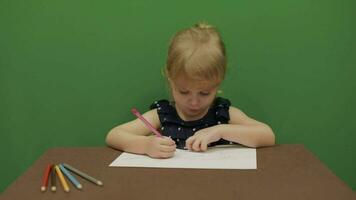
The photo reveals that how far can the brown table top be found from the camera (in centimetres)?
73

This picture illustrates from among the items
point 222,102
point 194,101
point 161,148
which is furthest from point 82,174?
point 222,102

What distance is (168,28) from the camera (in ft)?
3.96

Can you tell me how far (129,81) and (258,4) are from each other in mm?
395

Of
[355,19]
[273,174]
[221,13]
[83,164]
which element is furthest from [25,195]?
[355,19]

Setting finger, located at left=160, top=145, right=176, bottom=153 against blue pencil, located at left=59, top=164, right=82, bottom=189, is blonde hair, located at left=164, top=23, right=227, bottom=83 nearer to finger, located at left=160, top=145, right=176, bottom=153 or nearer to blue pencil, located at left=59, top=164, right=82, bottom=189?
finger, located at left=160, top=145, right=176, bottom=153

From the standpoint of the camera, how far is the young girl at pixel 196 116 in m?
0.98

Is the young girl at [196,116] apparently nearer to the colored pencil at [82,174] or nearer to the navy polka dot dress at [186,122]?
the navy polka dot dress at [186,122]

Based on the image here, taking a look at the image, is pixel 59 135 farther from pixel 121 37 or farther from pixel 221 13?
pixel 221 13

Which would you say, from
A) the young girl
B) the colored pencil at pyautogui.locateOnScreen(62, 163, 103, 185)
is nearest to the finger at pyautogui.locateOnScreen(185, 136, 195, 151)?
the young girl

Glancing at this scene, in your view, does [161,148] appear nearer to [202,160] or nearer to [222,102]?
[202,160]

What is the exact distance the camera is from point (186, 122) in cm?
112

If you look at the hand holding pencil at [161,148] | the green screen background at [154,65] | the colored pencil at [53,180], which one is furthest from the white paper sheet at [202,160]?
the green screen background at [154,65]

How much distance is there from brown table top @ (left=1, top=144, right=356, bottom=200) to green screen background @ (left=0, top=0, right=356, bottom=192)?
1.00ft

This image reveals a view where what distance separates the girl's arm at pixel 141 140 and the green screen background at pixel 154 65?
132 millimetres
